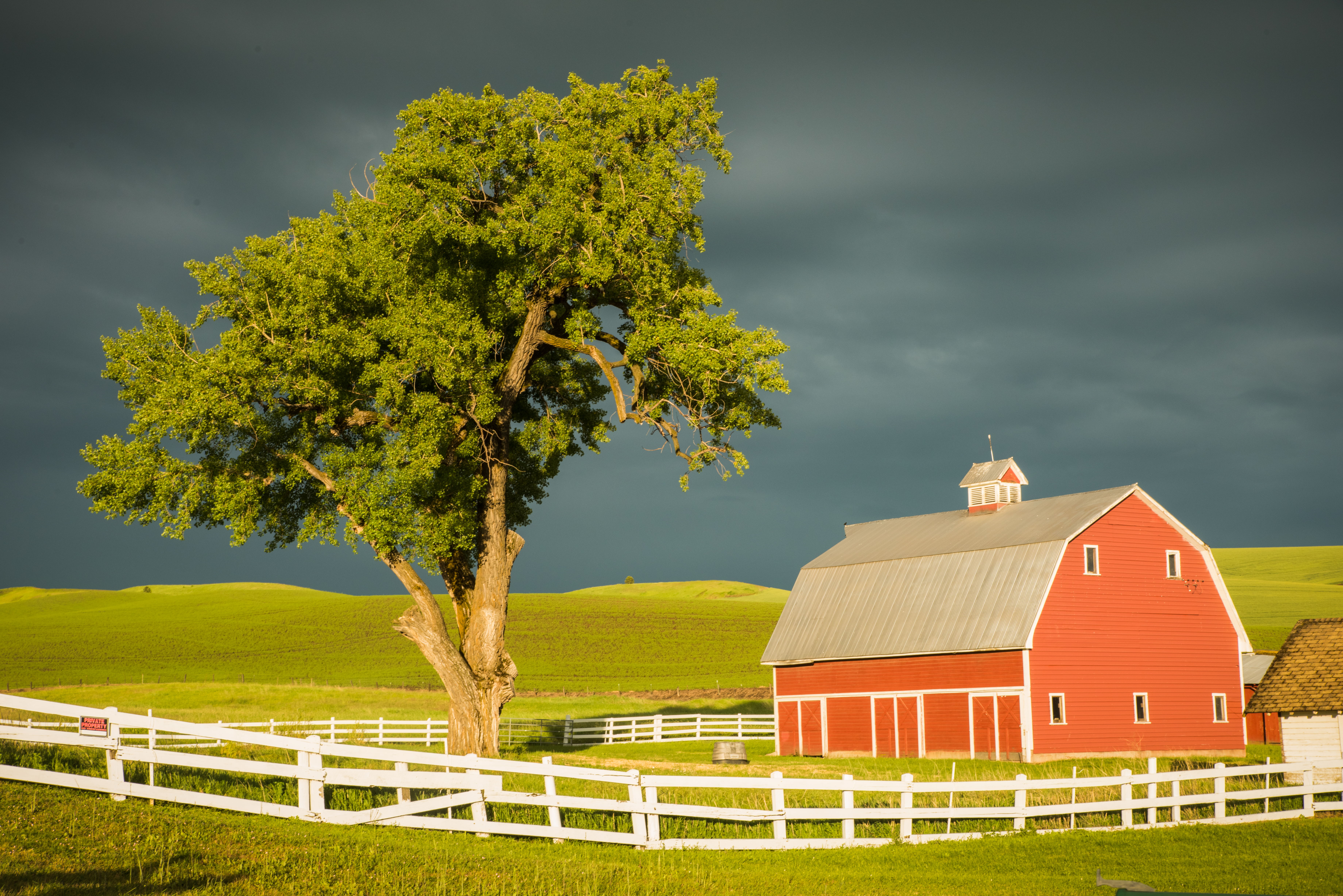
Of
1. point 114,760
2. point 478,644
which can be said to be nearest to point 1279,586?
point 478,644

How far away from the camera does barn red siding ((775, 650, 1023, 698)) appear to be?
3250 centimetres

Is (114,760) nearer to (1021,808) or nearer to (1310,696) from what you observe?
(1021,808)

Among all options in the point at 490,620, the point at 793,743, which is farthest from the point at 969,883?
the point at 793,743

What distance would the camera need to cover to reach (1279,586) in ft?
348

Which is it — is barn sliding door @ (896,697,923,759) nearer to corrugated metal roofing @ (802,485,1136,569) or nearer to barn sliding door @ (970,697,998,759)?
barn sliding door @ (970,697,998,759)

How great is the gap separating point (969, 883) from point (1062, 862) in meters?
2.42

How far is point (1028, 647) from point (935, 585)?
200 inches

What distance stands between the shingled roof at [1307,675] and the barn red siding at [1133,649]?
6770 mm

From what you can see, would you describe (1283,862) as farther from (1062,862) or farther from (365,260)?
(365,260)

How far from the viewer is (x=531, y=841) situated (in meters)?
13.4

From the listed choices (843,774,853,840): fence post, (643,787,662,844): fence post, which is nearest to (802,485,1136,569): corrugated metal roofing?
(843,774,853,840): fence post

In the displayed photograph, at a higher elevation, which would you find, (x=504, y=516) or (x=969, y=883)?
(x=504, y=516)

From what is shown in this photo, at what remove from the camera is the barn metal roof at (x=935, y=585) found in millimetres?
33250

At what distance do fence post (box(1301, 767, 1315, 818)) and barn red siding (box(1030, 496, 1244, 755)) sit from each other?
11690 mm
